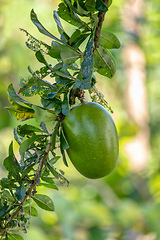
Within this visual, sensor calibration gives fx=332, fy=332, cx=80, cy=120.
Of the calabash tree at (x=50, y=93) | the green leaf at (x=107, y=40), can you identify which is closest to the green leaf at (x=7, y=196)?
the calabash tree at (x=50, y=93)

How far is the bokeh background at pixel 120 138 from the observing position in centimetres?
181

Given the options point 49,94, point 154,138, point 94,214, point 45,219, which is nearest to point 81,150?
point 49,94

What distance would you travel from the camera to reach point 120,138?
235 centimetres

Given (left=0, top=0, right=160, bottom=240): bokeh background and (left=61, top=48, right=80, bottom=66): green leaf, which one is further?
(left=0, top=0, right=160, bottom=240): bokeh background

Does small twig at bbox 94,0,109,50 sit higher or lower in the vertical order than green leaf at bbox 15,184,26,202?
higher

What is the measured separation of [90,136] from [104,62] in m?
0.10

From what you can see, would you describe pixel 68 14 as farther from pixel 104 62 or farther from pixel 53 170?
pixel 53 170

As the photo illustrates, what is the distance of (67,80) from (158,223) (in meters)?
1.54

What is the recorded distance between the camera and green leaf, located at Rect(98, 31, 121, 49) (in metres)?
0.43

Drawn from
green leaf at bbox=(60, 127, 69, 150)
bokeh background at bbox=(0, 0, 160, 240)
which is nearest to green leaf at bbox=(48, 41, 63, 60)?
green leaf at bbox=(60, 127, 69, 150)

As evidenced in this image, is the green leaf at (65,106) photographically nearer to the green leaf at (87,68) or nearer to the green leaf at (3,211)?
the green leaf at (87,68)

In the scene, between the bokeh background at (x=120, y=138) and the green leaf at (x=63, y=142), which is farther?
the bokeh background at (x=120, y=138)

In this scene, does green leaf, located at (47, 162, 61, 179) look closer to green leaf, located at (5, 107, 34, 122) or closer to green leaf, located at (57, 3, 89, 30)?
green leaf, located at (5, 107, 34, 122)

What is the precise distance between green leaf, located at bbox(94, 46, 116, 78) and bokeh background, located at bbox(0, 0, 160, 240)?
92 cm
